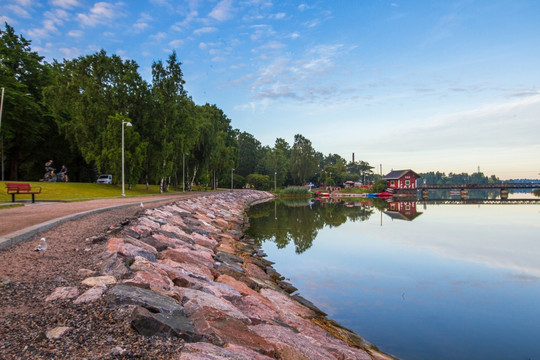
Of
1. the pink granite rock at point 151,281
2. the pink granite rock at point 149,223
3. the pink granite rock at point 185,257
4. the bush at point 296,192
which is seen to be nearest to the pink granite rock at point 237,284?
the pink granite rock at point 185,257

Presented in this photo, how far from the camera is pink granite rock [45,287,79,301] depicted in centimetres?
418

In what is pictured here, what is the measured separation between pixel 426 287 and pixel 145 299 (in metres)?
9.05

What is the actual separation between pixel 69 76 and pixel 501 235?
4265 centimetres

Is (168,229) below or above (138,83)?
below

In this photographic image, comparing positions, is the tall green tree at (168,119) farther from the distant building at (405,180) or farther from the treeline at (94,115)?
the distant building at (405,180)

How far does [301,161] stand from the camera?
9031 cm

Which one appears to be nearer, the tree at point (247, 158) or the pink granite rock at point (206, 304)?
the pink granite rock at point (206, 304)

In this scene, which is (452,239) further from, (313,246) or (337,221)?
(337,221)

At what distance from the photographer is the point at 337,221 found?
91.2ft

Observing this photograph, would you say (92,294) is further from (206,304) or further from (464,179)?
(464,179)

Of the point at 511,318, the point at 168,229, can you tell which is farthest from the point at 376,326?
the point at 168,229

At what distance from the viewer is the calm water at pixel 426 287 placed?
727 centimetres

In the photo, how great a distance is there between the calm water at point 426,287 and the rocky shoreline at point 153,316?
4.24 ft

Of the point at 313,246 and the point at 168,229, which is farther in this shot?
the point at 313,246
